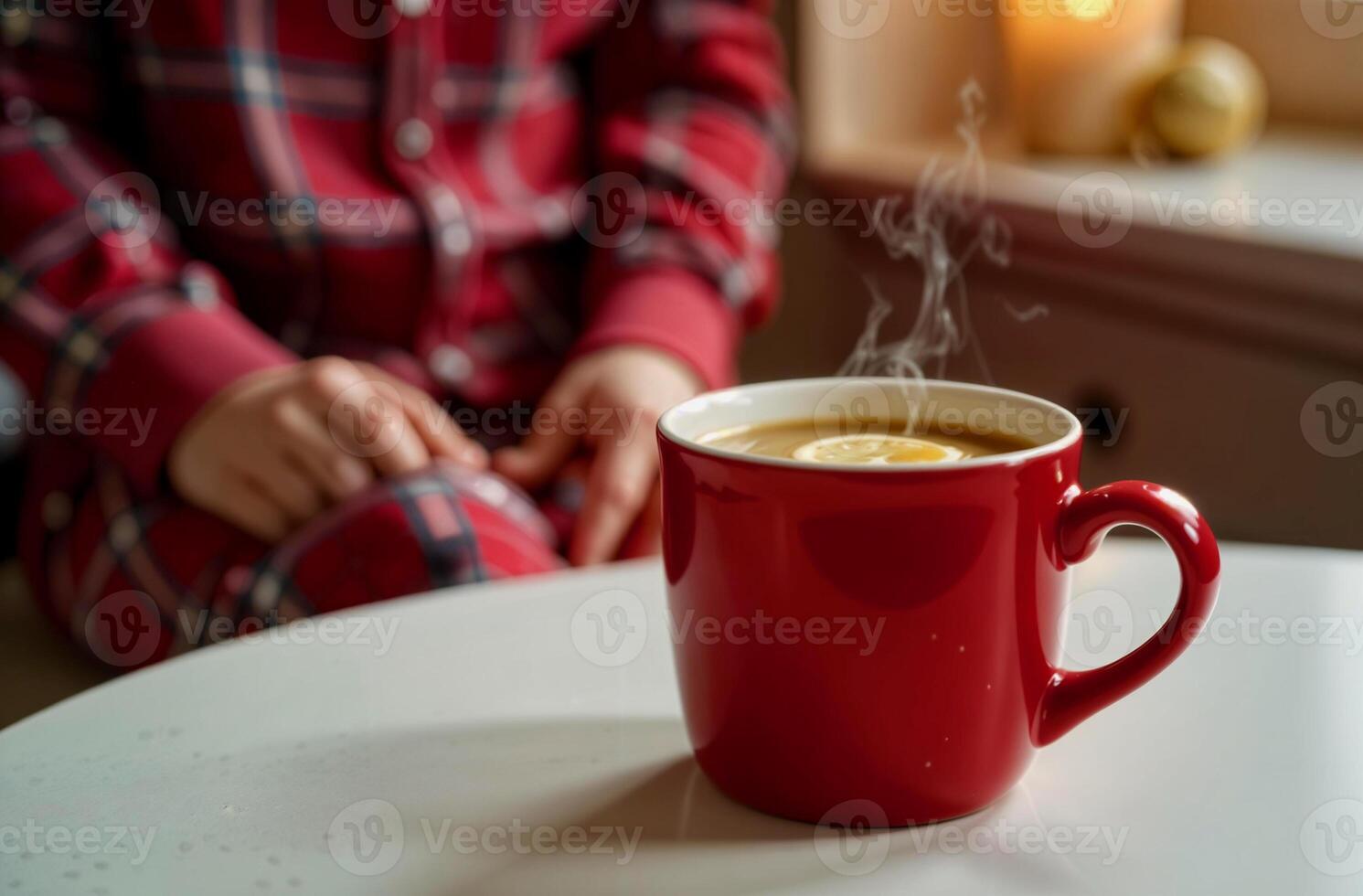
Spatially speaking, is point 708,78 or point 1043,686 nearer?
point 1043,686

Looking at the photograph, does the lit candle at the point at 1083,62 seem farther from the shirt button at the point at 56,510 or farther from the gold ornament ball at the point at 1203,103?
the shirt button at the point at 56,510

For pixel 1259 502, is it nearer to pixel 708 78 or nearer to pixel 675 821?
pixel 708 78

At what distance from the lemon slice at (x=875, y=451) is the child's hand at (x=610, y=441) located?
34cm

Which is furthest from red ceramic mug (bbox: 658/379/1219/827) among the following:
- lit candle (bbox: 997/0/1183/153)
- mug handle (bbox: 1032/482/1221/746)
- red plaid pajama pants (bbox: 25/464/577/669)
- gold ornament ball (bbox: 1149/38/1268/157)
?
lit candle (bbox: 997/0/1183/153)

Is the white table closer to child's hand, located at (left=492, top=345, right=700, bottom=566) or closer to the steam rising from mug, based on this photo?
the steam rising from mug

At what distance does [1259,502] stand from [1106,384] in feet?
0.67

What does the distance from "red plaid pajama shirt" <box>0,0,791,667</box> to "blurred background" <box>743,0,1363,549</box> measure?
27cm

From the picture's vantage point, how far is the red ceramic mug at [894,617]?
36cm

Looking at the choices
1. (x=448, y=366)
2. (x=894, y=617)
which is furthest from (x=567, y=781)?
(x=448, y=366)

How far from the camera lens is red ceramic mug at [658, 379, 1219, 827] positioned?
1.17 ft

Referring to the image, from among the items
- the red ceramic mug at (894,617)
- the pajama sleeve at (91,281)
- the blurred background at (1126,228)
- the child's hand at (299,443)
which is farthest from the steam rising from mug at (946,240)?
the pajama sleeve at (91,281)

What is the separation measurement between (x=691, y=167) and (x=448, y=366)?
25cm

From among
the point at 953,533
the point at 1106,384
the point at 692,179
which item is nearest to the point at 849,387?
the point at 953,533

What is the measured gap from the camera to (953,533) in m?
0.36
